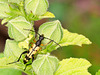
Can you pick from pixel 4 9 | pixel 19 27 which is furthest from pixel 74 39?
pixel 4 9

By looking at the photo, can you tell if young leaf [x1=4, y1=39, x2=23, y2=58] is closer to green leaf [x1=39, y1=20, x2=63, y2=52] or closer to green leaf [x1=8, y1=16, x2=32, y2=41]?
green leaf [x1=8, y1=16, x2=32, y2=41]

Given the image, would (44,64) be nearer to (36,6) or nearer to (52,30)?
(52,30)

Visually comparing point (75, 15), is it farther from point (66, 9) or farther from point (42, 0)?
point (42, 0)

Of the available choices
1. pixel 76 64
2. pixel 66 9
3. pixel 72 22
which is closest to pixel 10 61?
pixel 76 64

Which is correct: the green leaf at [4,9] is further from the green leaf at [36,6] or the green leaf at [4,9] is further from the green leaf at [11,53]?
the green leaf at [11,53]

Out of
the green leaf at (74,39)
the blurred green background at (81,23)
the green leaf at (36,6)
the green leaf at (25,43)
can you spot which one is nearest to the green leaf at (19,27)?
the green leaf at (25,43)

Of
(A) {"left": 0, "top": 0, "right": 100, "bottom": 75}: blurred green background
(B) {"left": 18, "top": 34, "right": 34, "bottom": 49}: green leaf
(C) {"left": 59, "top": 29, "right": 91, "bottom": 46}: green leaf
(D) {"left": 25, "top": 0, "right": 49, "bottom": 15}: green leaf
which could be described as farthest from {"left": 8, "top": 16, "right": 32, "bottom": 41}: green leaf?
(A) {"left": 0, "top": 0, "right": 100, "bottom": 75}: blurred green background
